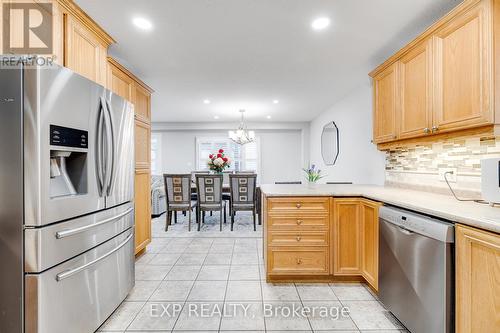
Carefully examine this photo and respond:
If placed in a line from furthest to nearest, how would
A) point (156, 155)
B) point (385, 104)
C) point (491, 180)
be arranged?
point (156, 155), point (385, 104), point (491, 180)

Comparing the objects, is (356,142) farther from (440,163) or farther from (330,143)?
(440,163)

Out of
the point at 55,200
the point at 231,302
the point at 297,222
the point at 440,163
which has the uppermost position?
the point at 440,163

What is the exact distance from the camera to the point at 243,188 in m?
4.50

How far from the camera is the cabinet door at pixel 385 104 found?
2420 millimetres

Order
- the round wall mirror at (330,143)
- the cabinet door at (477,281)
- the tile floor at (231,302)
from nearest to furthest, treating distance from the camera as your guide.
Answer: the cabinet door at (477,281)
the tile floor at (231,302)
the round wall mirror at (330,143)

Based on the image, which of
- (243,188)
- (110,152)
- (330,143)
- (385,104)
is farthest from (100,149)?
(330,143)

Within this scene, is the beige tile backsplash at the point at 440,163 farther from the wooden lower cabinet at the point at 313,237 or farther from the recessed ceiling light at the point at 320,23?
the recessed ceiling light at the point at 320,23

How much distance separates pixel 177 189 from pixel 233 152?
3.61 meters

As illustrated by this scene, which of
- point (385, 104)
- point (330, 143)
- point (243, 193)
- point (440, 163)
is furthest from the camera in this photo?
point (330, 143)

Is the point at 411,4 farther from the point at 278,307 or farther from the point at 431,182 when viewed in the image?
the point at 278,307

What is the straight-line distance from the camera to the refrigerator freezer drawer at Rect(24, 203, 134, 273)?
124 centimetres

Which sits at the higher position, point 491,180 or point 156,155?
point 156,155

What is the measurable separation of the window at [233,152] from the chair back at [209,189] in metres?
3.41

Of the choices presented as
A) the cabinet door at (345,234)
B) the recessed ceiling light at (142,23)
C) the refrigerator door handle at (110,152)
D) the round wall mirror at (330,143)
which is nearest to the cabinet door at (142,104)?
the recessed ceiling light at (142,23)
